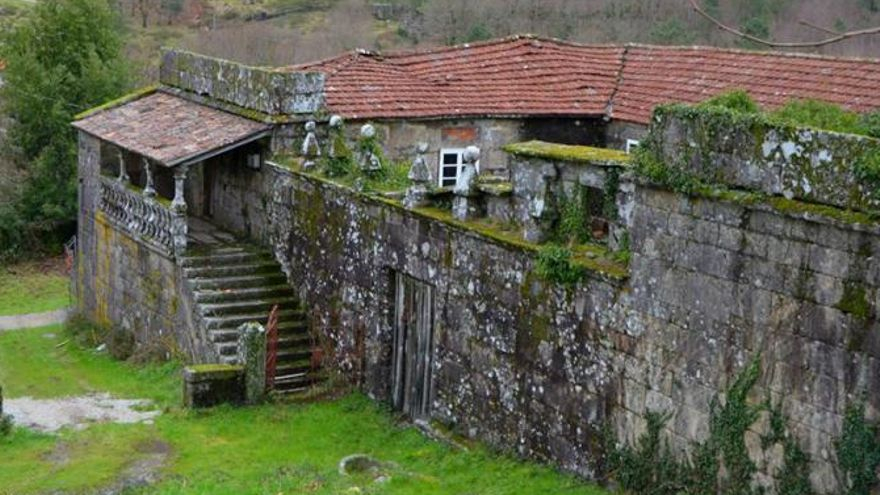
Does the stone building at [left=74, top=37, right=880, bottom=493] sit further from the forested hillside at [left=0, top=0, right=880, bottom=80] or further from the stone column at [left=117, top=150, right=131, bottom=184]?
the forested hillside at [left=0, top=0, right=880, bottom=80]

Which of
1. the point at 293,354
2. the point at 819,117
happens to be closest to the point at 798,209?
the point at 819,117

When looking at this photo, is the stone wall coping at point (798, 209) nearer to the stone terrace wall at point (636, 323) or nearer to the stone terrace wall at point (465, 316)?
the stone terrace wall at point (636, 323)

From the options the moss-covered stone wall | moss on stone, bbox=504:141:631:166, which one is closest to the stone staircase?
moss on stone, bbox=504:141:631:166

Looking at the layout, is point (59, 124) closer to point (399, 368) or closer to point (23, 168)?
point (23, 168)

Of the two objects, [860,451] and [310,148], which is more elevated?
[310,148]

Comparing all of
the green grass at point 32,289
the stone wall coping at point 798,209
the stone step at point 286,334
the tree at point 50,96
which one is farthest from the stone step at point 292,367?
the tree at point 50,96

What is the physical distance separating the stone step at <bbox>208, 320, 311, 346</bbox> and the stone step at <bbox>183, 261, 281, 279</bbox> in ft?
3.76

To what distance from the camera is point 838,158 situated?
973cm

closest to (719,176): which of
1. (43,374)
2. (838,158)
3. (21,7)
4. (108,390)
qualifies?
(838,158)

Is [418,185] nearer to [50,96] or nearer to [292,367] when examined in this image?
[292,367]

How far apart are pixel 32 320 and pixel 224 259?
35.5ft

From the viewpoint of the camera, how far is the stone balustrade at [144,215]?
1869 centimetres

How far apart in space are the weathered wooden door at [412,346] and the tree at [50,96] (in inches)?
860

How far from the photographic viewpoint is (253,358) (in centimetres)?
1650
